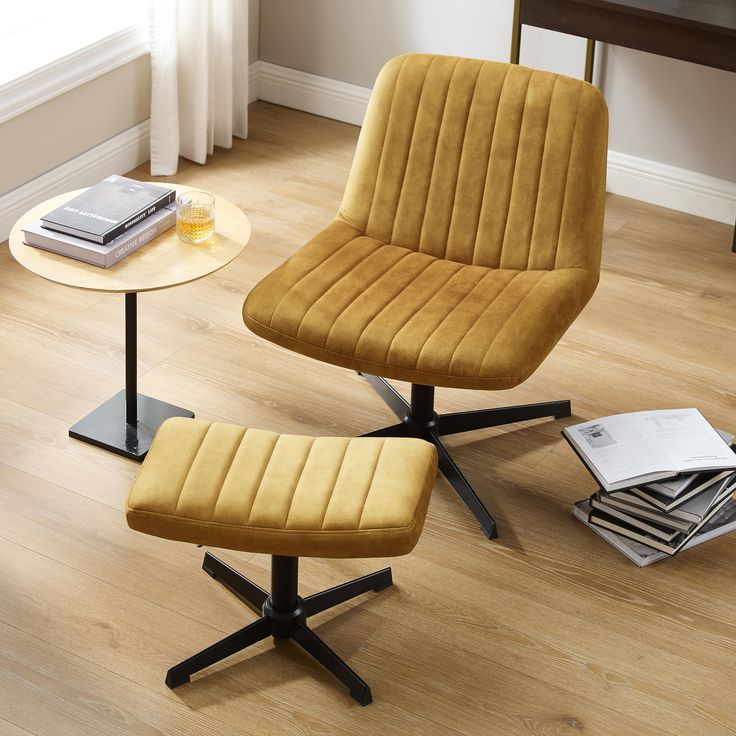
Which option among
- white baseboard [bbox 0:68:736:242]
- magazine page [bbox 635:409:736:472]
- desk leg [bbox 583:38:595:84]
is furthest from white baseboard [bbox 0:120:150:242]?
magazine page [bbox 635:409:736:472]

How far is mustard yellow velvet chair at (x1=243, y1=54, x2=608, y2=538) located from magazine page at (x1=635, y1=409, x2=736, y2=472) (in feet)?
1.06

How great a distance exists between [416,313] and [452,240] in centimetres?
33

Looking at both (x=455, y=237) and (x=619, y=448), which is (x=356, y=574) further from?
(x=455, y=237)

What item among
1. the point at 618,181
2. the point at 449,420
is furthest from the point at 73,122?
the point at 618,181

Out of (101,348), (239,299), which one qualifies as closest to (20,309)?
(101,348)

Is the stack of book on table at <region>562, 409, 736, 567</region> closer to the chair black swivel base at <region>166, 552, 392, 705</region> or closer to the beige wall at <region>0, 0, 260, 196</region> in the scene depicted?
the chair black swivel base at <region>166, 552, 392, 705</region>

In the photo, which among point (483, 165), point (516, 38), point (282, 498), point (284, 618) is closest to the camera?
point (282, 498)

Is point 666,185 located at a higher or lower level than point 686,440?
higher

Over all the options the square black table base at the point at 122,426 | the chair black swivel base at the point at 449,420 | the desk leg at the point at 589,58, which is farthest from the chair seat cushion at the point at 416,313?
the desk leg at the point at 589,58

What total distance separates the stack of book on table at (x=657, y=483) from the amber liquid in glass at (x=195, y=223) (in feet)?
3.03

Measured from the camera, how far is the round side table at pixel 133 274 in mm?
2381

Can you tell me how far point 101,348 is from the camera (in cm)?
312

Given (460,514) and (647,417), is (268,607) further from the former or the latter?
(647,417)

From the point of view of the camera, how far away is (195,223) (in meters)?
2.50
